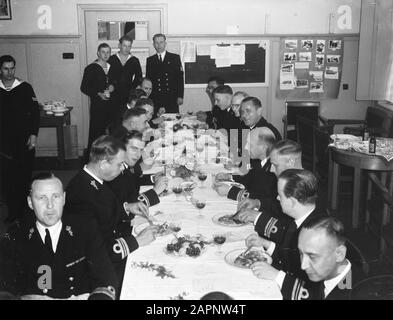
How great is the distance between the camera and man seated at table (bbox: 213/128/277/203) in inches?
142

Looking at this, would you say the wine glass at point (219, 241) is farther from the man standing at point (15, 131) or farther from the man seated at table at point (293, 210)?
the man standing at point (15, 131)

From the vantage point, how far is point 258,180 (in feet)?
12.5

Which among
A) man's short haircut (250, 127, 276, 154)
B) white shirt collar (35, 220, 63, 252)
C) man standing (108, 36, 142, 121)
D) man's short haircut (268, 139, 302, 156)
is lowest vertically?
white shirt collar (35, 220, 63, 252)

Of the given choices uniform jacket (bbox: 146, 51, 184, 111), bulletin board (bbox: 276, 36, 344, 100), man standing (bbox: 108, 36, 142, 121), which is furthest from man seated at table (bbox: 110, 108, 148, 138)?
bulletin board (bbox: 276, 36, 344, 100)

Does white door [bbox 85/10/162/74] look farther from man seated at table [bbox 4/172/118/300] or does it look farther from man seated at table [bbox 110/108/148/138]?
man seated at table [bbox 4/172/118/300]

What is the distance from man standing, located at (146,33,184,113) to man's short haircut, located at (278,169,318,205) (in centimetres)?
486

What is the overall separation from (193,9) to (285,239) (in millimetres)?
5503

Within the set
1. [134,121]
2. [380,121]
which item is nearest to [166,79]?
[134,121]

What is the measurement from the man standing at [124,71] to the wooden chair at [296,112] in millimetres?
2182

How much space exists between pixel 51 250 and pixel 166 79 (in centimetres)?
517

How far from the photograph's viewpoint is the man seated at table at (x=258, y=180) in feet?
11.8

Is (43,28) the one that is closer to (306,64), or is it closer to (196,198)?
(306,64)

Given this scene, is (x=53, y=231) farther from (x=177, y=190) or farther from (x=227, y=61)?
(x=227, y=61)

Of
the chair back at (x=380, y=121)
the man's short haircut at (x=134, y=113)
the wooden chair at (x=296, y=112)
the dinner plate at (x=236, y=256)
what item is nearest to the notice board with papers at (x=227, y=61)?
the wooden chair at (x=296, y=112)
